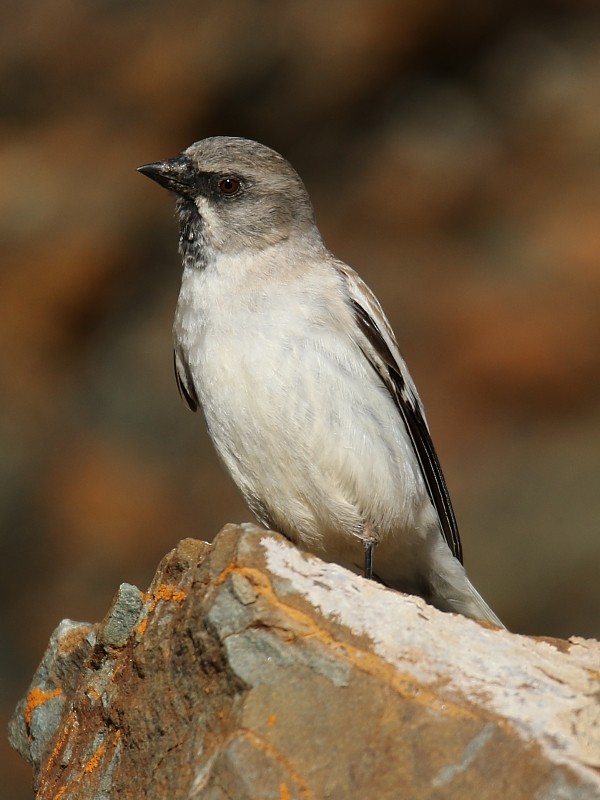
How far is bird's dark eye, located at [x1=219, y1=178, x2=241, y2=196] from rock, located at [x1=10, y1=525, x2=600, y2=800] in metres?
2.55

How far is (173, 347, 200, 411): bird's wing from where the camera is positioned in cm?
667

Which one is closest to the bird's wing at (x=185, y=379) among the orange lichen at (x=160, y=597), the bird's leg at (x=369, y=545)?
the bird's leg at (x=369, y=545)

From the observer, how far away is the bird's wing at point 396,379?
21.5 ft

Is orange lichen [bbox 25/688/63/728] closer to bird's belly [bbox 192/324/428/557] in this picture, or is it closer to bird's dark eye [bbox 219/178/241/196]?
bird's belly [bbox 192/324/428/557]

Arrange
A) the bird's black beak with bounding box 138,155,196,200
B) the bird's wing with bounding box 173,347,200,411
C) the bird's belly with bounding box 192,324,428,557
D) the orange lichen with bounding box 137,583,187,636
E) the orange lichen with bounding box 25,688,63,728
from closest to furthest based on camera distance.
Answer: the orange lichen with bounding box 137,583,187,636
the orange lichen with bounding box 25,688,63,728
the bird's belly with bounding box 192,324,428,557
the bird's wing with bounding box 173,347,200,411
the bird's black beak with bounding box 138,155,196,200

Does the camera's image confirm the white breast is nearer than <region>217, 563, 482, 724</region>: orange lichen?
No

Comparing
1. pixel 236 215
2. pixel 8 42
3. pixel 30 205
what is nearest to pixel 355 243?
pixel 30 205

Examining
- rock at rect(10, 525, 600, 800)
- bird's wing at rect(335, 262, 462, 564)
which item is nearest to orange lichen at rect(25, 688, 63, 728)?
rock at rect(10, 525, 600, 800)

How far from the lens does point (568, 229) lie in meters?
13.5

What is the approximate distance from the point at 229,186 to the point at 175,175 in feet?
1.04

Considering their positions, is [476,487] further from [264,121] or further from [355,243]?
[264,121]

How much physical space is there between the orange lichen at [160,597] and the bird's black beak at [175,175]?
8.87 ft

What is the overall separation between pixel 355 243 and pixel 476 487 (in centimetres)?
315

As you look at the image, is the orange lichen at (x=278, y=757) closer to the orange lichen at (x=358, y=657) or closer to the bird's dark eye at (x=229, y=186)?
the orange lichen at (x=358, y=657)
